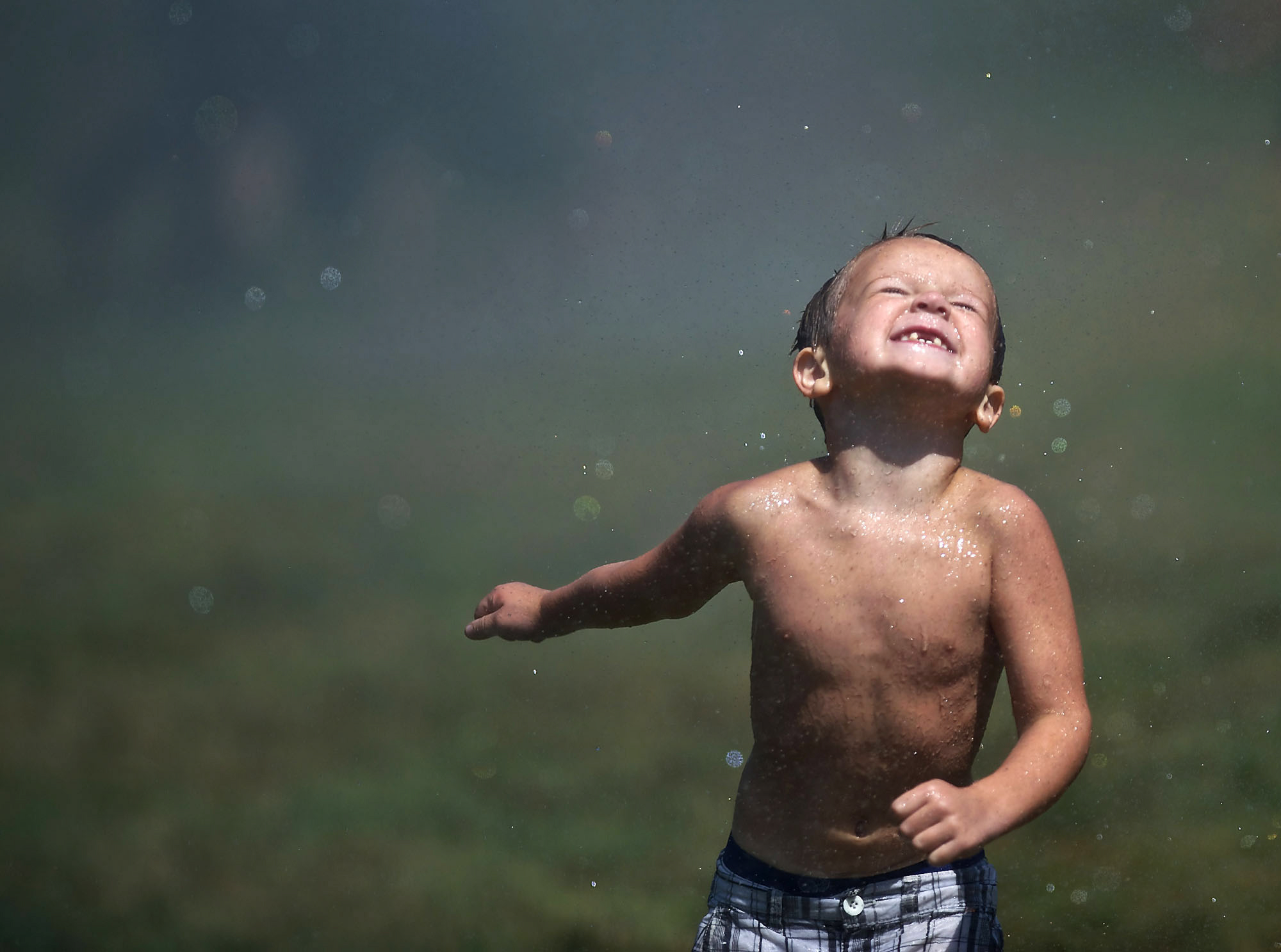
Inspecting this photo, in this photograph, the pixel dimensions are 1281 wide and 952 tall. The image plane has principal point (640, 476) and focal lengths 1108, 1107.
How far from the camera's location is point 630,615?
7.39 ft

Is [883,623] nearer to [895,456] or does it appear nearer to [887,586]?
[887,586]

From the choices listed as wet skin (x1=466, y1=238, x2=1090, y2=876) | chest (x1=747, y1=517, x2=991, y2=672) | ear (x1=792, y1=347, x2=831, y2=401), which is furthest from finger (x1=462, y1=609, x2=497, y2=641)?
ear (x1=792, y1=347, x2=831, y2=401)

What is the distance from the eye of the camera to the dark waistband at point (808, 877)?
1.96 metres

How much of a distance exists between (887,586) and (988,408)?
45 centimetres

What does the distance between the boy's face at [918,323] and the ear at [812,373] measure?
2 cm

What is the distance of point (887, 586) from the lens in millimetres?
1874

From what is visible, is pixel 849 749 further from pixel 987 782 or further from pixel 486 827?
pixel 486 827

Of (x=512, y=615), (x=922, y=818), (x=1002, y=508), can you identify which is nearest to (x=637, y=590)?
(x=512, y=615)

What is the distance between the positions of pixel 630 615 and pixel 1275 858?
10.1ft

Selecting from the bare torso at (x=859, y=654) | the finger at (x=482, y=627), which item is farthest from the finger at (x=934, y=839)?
the finger at (x=482, y=627)

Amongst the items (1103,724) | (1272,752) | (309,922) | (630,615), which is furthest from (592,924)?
(1272,752)

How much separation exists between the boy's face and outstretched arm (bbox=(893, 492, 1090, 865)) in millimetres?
262

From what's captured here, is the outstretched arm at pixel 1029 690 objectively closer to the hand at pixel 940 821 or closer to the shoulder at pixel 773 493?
the hand at pixel 940 821

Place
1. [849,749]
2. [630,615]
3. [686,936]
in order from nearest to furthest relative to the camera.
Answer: [849,749], [630,615], [686,936]
